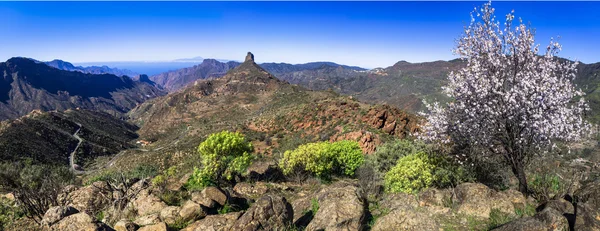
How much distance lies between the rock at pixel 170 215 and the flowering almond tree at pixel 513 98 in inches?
456

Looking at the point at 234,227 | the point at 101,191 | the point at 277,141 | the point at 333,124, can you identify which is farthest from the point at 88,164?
the point at 234,227

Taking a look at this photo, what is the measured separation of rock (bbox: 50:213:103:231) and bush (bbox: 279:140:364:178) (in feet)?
60.6

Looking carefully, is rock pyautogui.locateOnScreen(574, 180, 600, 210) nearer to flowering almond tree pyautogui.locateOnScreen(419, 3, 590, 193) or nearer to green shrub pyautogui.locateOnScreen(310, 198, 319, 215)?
flowering almond tree pyautogui.locateOnScreen(419, 3, 590, 193)

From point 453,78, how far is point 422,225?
25.0ft

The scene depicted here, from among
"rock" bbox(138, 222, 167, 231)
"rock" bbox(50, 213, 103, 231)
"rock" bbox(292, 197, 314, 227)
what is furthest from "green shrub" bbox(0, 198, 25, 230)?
"rock" bbox(292, 197, 314, 227)

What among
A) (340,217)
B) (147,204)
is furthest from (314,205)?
(147,204)

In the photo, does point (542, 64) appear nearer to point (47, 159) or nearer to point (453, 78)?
point (453, 78)

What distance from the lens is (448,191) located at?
13.0 metres

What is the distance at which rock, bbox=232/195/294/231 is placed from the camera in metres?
8.49

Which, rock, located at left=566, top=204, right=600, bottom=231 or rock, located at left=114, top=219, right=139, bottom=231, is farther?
rock, located at left=114, top=219, right=139, bottom=231

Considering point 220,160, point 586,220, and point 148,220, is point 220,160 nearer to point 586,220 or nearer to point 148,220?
point 148,220

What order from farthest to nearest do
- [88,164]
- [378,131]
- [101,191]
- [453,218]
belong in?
[88,164] < [378,131] < [101,191] < [453,218]

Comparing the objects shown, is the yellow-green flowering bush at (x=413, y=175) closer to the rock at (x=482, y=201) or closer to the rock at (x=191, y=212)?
the rock at (x=482, y=201)

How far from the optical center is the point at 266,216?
28.8 feet
